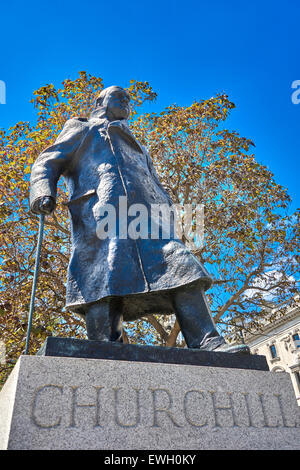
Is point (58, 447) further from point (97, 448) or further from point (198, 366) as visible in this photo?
point (198, 366)

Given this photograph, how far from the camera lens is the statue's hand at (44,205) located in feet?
10.8

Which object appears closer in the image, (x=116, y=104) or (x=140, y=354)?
(x=140, y=354)

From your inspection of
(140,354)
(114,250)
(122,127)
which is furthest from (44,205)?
(140,354)

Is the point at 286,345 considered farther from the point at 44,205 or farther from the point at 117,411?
the point at 117,411

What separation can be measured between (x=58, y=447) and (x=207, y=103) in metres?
10.4

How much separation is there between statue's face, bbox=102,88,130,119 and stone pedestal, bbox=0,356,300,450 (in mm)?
2666

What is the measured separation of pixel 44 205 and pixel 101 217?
456 millimetres

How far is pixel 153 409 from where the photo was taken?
2244mm

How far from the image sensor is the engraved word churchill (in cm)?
208

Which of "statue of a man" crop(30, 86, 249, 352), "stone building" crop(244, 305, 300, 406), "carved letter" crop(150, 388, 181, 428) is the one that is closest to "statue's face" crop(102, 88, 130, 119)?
"statue of a man" crop(30, 86, 249, 352)
